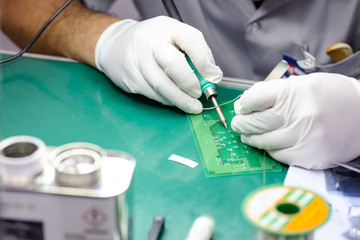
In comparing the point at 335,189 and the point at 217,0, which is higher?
the point at 217,0

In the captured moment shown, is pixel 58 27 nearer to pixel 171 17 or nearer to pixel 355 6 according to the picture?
pixel 171 17

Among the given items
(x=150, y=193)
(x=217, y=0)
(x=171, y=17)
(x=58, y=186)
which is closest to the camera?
(x=58, y=186)

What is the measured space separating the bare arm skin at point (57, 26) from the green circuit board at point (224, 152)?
18.1 inches

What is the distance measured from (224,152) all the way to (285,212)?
46cm

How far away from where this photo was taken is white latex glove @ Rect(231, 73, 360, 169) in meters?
0.99

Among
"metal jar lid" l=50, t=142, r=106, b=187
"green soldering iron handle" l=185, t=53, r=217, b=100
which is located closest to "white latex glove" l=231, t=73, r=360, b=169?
"green soldering iron handle" l=185, t=53, r=217, b=100

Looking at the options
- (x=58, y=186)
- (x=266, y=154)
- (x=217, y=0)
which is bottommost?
(x=266, y=154)

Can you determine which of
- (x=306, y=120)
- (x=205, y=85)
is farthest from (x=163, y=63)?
(x=306, y=120)

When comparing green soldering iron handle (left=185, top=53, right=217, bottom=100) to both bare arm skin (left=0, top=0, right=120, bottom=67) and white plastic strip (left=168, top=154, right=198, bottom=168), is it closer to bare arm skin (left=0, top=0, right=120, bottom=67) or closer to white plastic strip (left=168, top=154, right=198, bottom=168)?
white plastic strip (left=168, top=154, right=198, bottom=168)

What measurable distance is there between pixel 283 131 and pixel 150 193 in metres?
0.34

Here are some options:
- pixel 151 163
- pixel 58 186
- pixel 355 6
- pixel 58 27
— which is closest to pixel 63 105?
pixel 151 163

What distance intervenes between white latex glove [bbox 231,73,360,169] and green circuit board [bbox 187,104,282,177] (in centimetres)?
3

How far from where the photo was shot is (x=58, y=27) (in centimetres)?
158

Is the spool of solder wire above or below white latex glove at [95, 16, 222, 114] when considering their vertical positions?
above
